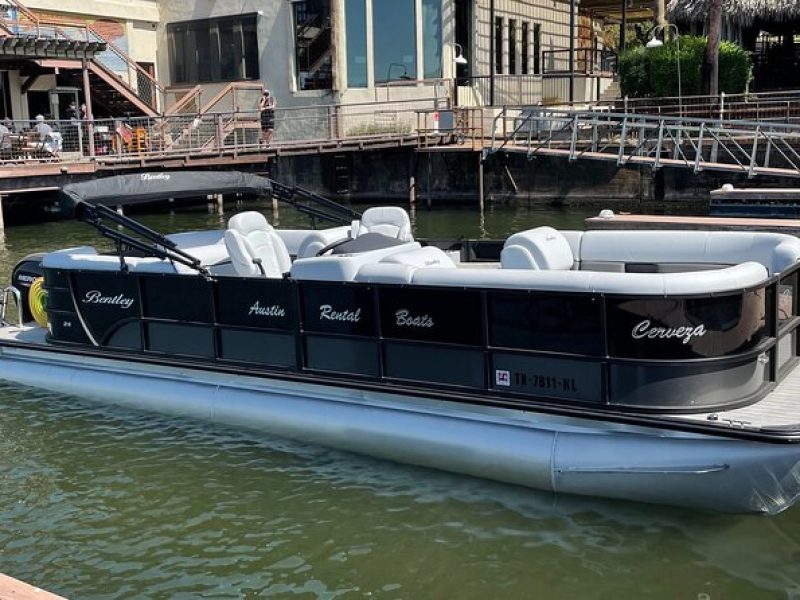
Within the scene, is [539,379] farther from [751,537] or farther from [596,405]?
[751,537]

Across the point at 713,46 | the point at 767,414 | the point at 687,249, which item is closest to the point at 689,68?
the point at 713,46

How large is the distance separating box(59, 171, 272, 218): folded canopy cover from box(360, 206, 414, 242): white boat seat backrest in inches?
61.0

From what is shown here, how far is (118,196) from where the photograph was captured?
9.79m

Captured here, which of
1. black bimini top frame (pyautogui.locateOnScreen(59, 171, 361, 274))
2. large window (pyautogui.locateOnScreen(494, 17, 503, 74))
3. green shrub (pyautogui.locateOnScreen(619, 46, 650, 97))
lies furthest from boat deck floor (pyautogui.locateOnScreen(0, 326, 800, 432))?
large window (pyautogui.locateOnScreen(494, 17, 503, 74))

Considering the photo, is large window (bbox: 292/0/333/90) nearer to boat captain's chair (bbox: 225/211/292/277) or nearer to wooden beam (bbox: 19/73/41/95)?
wooden beam (bbox: 19/73/41/95)

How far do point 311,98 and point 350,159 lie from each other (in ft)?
12.9

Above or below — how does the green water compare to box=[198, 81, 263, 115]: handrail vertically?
below

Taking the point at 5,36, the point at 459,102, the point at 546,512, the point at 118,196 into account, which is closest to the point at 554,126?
the point at 459,102

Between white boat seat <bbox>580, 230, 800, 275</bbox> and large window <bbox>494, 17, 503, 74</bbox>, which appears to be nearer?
white boat seat <bbox>580, 230, 800, 275</bbox>

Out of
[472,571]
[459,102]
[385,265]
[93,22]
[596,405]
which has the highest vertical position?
[93,22]

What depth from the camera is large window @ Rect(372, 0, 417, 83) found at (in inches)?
1345

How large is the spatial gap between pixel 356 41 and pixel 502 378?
2839 centimetres

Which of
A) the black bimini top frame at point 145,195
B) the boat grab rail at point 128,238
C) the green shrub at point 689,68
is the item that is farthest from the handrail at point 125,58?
the boat grab rail at point 128,238

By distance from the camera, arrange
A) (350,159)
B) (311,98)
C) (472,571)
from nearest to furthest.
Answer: (472,571) → (350,159) → (311,98)
